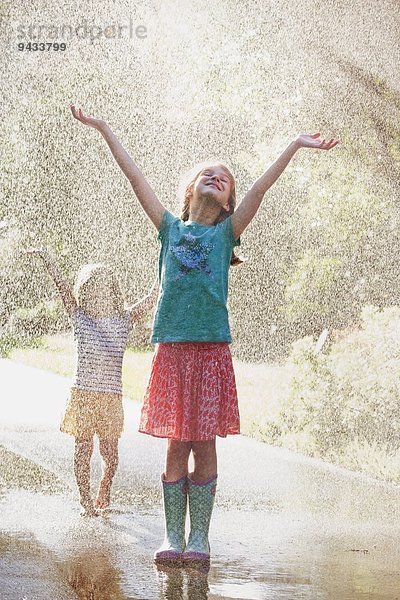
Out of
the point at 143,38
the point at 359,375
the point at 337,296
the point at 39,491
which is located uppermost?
the point at 143,38

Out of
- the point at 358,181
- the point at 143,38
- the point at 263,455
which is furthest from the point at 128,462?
A: the point at 143,38

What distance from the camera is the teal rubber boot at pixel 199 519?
3.96 m

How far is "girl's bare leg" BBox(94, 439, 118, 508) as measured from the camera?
5.05 metres

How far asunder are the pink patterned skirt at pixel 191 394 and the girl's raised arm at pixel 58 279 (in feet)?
3.42

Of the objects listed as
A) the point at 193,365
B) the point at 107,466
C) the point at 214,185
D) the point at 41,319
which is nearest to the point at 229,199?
the point at 214,185

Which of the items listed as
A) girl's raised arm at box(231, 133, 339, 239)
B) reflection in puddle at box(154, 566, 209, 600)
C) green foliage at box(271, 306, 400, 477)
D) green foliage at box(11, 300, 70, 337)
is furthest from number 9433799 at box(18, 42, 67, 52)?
reflection in puddle at box(154, 566, 209, 600)

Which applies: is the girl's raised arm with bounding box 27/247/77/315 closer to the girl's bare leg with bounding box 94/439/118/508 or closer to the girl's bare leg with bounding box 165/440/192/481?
the girl's bare leg with bounding box 94/439/118/508

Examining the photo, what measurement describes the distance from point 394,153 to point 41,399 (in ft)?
10.9

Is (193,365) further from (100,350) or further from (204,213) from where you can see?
(100,350)

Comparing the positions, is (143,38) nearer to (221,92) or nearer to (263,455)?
(221,92)

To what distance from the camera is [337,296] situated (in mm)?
9391

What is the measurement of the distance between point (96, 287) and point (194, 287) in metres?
1.13

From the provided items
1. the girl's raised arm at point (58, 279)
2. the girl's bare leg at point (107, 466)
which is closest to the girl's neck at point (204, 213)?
the girl's raised arm at point (58, 279)

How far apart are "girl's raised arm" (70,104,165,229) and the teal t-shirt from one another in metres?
0.10
